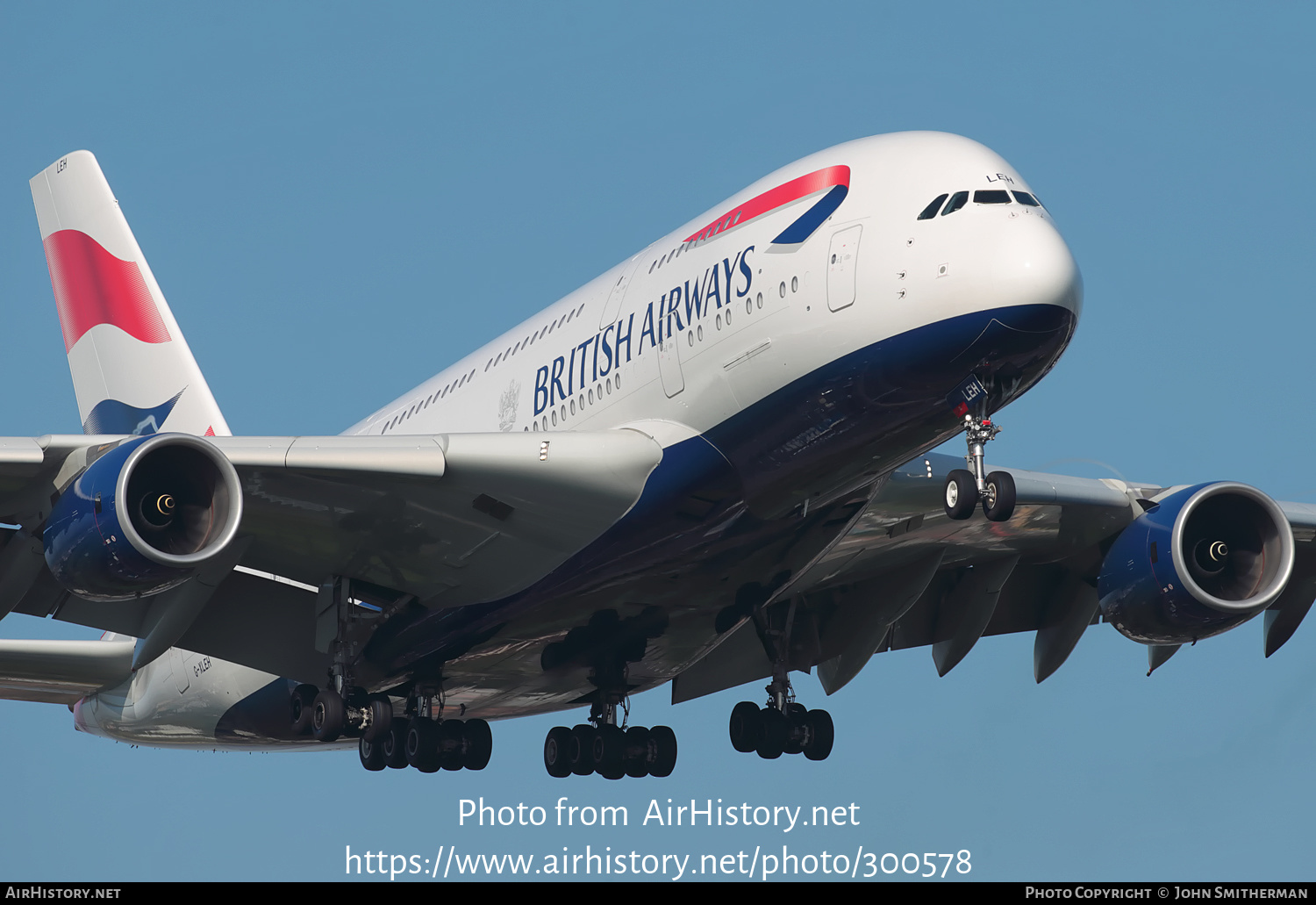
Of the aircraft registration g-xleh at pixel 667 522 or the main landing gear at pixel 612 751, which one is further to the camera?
the main landing gear at pixel 612 751

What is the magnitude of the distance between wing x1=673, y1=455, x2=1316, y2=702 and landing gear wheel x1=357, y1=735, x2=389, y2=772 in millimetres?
5296

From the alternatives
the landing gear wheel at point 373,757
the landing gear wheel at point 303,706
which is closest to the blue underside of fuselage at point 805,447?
the landing gear wheel at point 303,706

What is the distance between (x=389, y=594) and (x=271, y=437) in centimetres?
363

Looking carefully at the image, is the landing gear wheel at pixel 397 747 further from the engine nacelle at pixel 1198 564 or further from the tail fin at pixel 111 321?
the engine nacelle at pixel 1198 564

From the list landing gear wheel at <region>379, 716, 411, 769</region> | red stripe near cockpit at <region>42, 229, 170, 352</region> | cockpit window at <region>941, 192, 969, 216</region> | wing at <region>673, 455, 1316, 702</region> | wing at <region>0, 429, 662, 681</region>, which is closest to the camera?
cockpit window at <region>941, 192, 969, 216</region>

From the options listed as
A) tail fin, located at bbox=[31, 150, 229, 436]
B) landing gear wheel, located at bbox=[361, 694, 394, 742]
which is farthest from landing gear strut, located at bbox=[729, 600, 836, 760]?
tail fin, located at bbox=[31, 150, 229, 436]

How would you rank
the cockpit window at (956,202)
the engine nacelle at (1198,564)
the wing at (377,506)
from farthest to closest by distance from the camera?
the engine nacelle at (1198,564) → the wing at (377,506) → the cockpit window at (956,202)

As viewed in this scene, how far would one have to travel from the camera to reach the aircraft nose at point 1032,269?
1839 centimetres

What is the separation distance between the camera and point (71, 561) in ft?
64.6

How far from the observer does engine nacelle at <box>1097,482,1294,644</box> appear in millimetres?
25609

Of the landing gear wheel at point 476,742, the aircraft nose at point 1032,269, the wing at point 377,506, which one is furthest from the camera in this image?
the landing gear wheel at point 476,742

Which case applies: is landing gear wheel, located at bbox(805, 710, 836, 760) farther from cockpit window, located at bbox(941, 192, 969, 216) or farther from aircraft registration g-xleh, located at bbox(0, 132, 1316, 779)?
cockpit window, located at bbox(941, 192, 969, 216)

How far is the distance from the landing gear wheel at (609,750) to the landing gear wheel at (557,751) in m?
0.51

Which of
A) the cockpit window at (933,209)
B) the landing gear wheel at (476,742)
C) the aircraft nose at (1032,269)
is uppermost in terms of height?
the cockpit window at (933,209)
